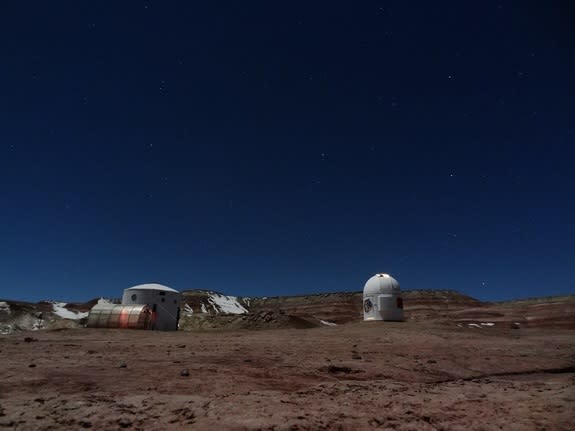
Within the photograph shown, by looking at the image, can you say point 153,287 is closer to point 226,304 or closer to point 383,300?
point 383,300

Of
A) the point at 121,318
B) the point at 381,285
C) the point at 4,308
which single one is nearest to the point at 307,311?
the point at 381,285

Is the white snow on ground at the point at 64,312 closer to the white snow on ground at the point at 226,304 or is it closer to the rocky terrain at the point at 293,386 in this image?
the white snow on ground at the point at 226,304

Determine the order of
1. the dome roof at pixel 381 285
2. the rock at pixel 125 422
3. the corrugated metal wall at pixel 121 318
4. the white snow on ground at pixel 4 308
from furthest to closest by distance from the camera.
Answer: the white snow on ground at pixel 4 308
the dome roof at pixel 381 285
the corrugated metal wall at pixel 121 318
the rock at pixel 125 422

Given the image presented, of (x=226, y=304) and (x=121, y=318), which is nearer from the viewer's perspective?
(x=121, y=318)

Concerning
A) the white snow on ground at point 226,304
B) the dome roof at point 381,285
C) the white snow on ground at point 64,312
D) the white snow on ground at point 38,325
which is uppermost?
the dome roof at point 381,285

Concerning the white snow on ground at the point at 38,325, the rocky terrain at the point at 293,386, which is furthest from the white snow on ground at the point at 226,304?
the rocky terrain at the point at 293,386

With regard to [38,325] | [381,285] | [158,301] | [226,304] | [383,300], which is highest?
[381,285]

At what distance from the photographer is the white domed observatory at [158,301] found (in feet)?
115

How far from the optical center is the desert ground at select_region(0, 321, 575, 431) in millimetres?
5754

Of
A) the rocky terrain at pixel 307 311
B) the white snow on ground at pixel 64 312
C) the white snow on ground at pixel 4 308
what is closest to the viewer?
the rocky terrain at pixel 307 311

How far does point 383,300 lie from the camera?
31.5 metres

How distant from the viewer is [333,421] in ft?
19.1

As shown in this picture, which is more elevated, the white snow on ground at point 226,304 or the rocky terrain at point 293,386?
the white snow on ground at point 226,304

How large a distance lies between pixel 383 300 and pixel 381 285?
1328 millimetres
